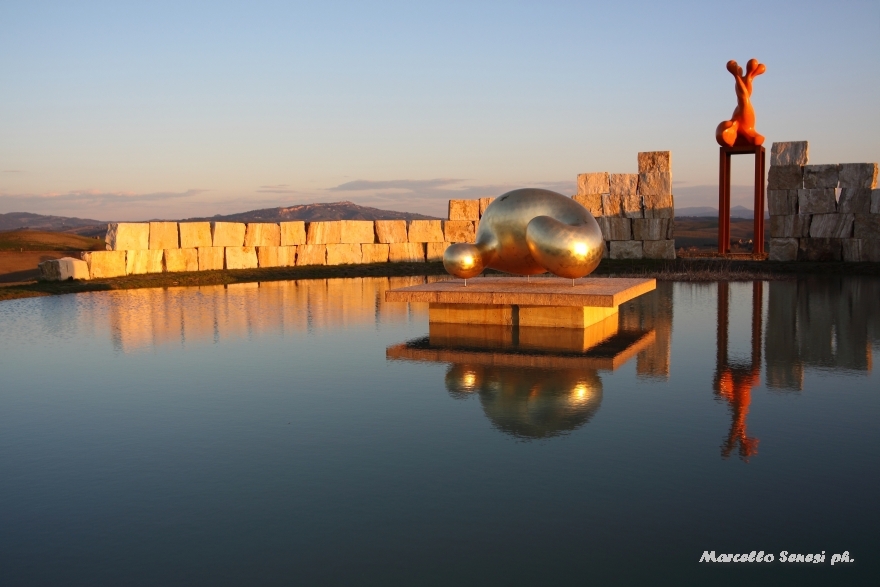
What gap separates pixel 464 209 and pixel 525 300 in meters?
16.5

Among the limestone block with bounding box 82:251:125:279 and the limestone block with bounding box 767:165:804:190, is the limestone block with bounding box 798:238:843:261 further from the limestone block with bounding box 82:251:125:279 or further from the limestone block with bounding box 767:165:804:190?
the limestone block with bounding box 82:251:125:279

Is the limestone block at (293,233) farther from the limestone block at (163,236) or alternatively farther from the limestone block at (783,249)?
the limestone block at (783,249)

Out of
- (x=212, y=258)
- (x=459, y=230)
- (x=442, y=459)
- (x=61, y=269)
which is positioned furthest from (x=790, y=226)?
(x=442, y=459)

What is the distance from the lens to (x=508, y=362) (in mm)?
10008

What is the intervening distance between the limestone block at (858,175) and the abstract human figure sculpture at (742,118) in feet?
10.0

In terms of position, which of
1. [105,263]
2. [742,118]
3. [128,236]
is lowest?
[105,263]

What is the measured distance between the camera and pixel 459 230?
93.7 feet

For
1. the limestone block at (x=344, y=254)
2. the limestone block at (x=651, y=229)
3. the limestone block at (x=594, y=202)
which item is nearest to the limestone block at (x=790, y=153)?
the limestone block at (x=651, y=229)

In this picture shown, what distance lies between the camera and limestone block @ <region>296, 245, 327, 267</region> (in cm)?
2672

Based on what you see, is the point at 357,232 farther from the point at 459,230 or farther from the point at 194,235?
the point at 194,235

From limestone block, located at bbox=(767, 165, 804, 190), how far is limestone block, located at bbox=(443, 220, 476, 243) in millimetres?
9975

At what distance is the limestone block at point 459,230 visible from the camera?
28.5 m

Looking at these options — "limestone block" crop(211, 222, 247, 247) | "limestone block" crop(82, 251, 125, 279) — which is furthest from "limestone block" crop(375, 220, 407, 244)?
"limestone block" crop(82, 251, 125, 279)

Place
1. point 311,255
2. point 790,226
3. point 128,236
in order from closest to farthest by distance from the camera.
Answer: point 128,236 → point 790,226 → point 311,255
